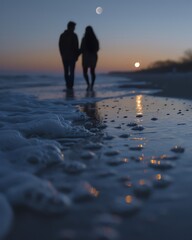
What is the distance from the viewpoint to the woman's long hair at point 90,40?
9.38m

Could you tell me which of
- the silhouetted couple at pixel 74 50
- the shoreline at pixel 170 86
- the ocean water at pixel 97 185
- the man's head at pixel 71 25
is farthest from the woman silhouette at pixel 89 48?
the ocean water at pixel 97 185

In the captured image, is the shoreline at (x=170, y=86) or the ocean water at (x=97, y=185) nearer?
the ocean water at (x=97, y=185)

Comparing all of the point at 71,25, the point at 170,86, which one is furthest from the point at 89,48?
the point at 170,86

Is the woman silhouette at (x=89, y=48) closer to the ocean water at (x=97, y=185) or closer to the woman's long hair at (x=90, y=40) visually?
the woman's long hair at (x=90, y=40)

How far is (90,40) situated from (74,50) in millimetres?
657

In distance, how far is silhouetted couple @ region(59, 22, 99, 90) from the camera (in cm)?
895

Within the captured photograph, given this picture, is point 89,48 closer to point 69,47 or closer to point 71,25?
point 69,47

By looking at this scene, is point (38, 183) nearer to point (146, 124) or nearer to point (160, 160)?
point (160, 160)

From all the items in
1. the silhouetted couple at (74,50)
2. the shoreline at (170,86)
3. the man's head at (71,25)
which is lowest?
the shoreline at (170,86)

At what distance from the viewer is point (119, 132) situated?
9.30 ft

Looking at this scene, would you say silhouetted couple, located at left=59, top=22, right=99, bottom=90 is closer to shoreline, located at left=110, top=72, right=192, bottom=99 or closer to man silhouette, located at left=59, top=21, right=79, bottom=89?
man silhouette, located at left=59, top=21, right=79, bottom=89

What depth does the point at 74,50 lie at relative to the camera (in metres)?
9.05

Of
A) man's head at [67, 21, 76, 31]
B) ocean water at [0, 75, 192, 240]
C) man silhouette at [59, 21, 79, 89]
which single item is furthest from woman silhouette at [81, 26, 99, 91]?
ocean water at [0, 75, 192, 240]

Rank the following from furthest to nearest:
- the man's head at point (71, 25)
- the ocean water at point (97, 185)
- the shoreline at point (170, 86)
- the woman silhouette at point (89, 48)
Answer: the woman silhouette at point (89, 48), the man's head at point (71, 25), the shoreline at point (170, 86), the ocean water at point (97, 185)
